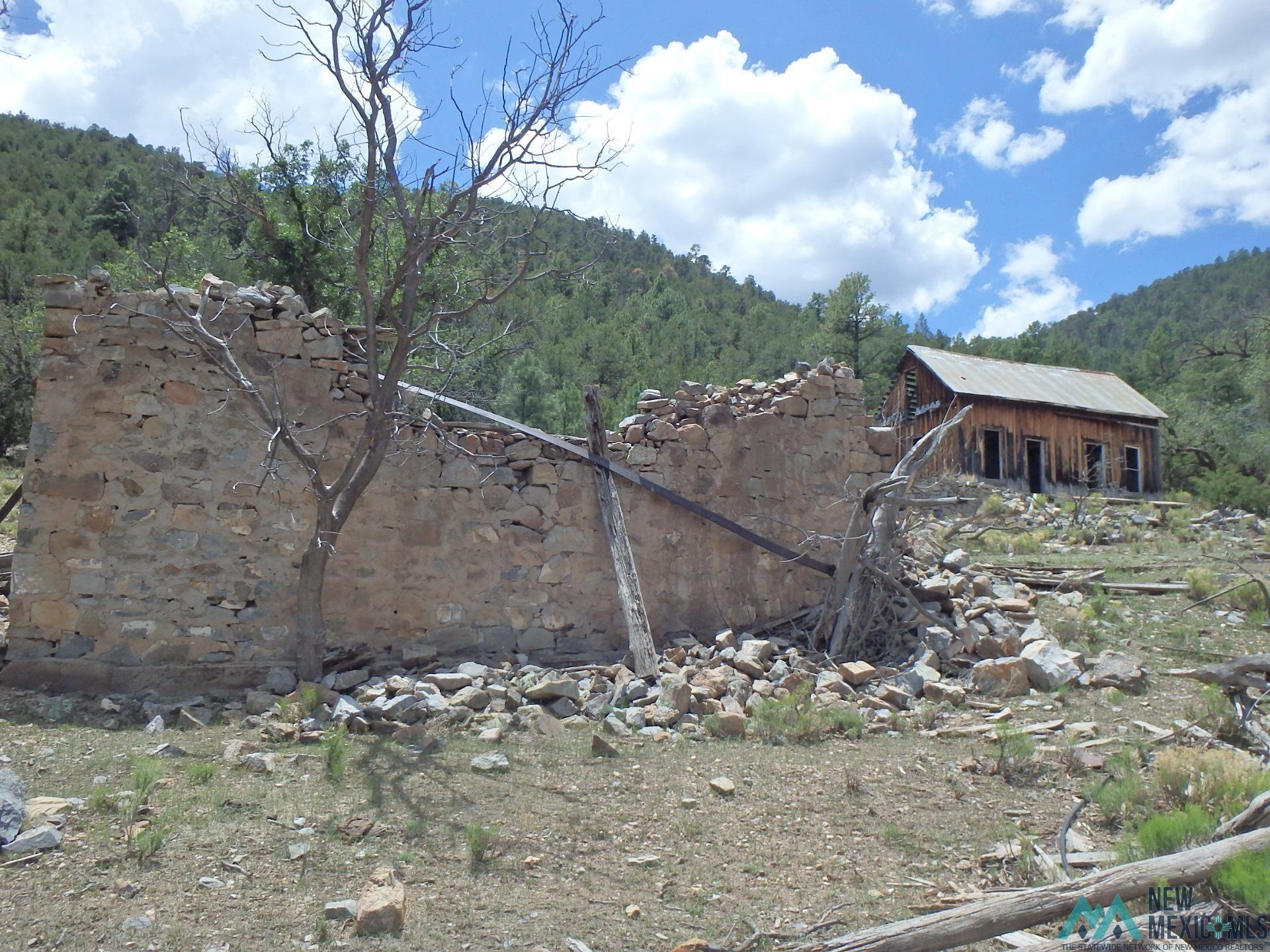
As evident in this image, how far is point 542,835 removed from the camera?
4.23 m

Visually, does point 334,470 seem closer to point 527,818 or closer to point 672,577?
point 672,577

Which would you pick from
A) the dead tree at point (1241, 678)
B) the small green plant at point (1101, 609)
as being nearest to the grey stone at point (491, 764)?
the dead tree at point (1241, 678)

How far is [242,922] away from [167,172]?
535 cm

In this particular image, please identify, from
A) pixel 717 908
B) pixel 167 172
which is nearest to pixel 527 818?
pixel 717 908

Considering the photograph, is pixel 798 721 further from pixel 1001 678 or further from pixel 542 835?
pixel 542 835

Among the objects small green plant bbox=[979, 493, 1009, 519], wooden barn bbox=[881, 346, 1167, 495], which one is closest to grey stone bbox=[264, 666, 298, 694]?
small green plant bbox=[979, 493, 1009, 519]

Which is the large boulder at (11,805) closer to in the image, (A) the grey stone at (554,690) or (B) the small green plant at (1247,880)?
(A) the grey stone at (554,690)

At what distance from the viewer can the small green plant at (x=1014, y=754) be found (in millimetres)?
5035

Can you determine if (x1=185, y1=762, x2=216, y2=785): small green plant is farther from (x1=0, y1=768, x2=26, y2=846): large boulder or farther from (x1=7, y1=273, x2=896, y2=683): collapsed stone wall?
(x1=7, y1=273, x2=896, y2=683): collapsed stone wall

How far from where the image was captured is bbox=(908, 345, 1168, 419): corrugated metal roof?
22062 mm

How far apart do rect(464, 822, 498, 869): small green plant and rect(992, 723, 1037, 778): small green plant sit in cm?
292

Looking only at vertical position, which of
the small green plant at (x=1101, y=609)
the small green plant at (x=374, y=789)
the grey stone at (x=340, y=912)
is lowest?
the grey stone at (x=340, y=912)

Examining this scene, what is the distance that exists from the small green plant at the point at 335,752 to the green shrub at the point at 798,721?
2.55 meters

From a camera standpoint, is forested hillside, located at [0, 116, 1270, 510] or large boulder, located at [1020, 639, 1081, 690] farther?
forested hillside, located at [0, 116, 1270, 510]
